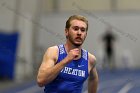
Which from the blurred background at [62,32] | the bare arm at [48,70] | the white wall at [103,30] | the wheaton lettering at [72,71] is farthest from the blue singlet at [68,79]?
the white wall at [103,30]

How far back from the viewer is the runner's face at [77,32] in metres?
5.04

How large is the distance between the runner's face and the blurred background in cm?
1493

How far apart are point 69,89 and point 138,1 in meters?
24.3

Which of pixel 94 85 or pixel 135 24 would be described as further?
pixel 135 24

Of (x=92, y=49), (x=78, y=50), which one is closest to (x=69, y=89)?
(x=78, y=50)

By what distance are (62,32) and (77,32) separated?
22.4 metres

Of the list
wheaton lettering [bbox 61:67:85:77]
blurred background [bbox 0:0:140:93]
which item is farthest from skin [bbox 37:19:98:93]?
blurred background [bbox 0:0:140:93]

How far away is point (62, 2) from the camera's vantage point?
29250 mm

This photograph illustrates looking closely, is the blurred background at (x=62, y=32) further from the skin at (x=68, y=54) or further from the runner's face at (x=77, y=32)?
the runner's face at (x=77, y=32)

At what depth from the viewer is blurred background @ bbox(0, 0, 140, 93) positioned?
2098cm

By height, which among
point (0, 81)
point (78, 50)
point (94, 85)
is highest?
point (78, 50)

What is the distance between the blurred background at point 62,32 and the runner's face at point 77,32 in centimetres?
1493

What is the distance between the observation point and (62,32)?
2747cm

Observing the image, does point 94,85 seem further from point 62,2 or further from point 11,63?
point 62,2
